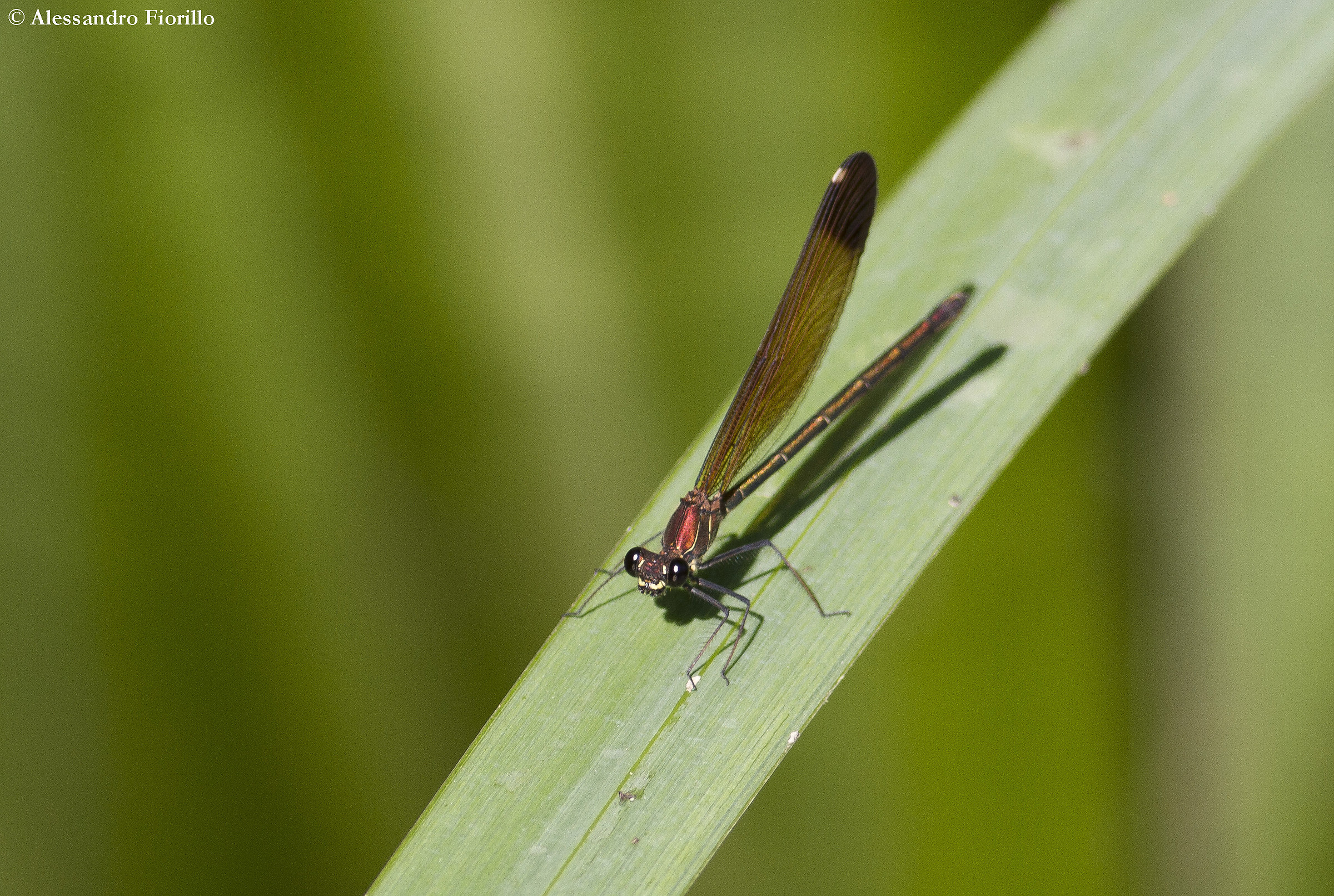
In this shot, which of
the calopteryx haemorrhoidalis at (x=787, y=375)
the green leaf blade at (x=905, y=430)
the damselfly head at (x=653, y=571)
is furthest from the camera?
the calopteryx haemorrhoidalis at (x=787, y=375)

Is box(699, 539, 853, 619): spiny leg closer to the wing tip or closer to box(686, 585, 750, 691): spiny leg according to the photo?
A: box(686, 585, 750, 691): spiny leg

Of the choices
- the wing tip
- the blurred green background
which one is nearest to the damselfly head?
the blurred green background

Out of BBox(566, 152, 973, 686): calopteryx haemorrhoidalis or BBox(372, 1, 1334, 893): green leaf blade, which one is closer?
BBox(372, 1, 1334, 893): green leaf blade

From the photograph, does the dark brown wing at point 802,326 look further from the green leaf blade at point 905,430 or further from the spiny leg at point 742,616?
the spiny leg at point 742,616

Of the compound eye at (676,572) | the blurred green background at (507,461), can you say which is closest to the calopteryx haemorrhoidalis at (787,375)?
the compound eye at (676,572)

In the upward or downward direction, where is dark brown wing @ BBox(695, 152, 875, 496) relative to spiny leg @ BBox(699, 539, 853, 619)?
upward

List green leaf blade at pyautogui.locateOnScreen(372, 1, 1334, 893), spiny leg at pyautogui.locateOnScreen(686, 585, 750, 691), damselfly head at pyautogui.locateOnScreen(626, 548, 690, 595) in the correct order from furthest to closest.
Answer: damselfly head at pyautogui.locateOnScreen(626, 548, 690, 595), spiny leg at pyautogui.locateOnScreen(686, 585, 750, 691), green leaf blade at pyautogui.locateOnScreen(372, 1, 1334, 893)

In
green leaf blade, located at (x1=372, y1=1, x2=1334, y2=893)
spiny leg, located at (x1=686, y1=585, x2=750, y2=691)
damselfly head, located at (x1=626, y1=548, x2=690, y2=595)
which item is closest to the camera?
green leaf blade, located at (x1=372, y1=1, x2=1334, y2=893)

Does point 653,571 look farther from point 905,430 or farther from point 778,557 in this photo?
point 905,430
